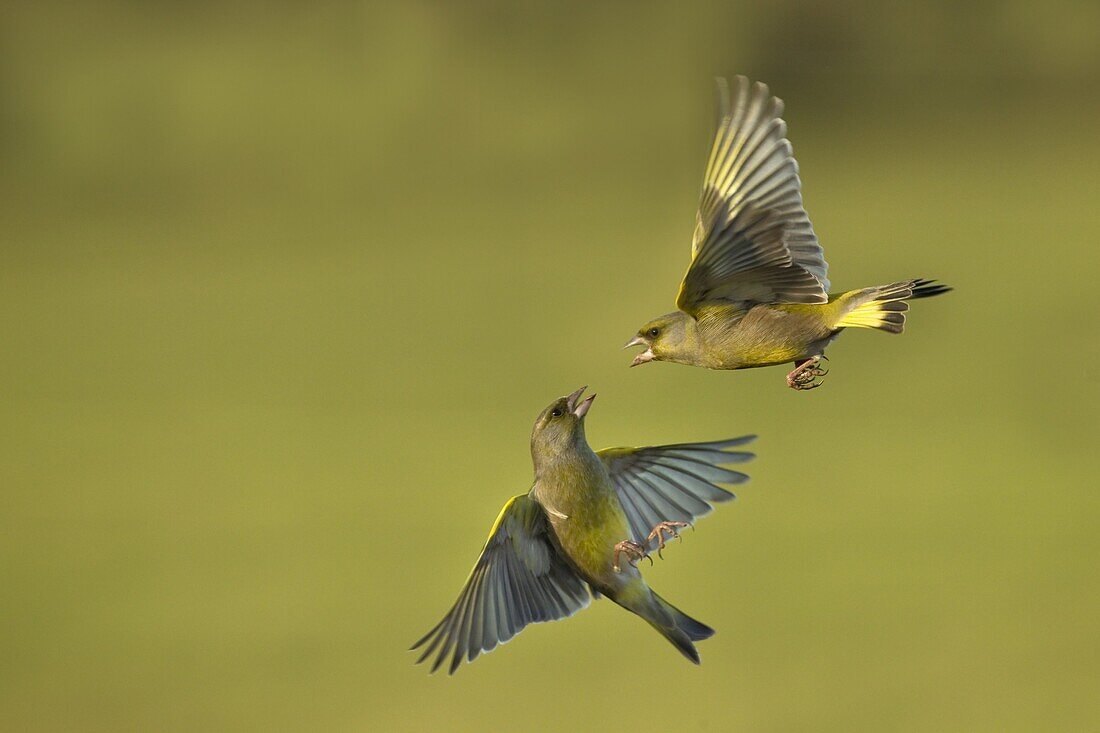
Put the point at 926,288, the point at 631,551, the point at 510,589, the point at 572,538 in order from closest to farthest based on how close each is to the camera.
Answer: the point at 926,288 < the point at 631,551 < the point at 572,538 < the point at 510,589

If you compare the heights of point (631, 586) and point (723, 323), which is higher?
point (723, 323)

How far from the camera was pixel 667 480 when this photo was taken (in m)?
3.70

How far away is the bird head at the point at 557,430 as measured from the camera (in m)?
3.31

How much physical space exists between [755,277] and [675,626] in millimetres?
1013

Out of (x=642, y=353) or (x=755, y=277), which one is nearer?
(x=755, y=277)

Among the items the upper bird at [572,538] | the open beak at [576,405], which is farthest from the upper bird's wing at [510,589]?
the open beak at [576,405]

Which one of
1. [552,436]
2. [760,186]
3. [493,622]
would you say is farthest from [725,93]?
[493,622]

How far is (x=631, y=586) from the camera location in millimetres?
3445

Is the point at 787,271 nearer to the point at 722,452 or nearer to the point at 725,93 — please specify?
the point at 725,93

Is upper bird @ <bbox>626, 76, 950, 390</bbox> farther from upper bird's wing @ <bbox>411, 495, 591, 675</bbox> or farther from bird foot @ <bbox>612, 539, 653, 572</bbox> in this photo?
upper bird's wing @ <bbox>411, 495, 591, 675</bbox>

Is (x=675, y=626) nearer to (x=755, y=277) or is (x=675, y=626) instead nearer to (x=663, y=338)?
(x=663, y=338)

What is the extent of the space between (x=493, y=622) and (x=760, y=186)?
1249mm

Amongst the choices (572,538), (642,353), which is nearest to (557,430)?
(572,538)

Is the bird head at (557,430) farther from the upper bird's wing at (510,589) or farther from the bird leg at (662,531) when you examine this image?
the bird leg at (662,531)
